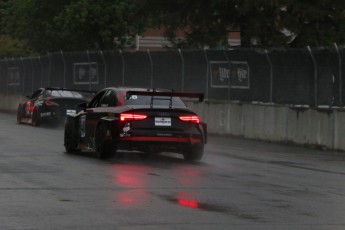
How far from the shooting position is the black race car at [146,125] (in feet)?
50.8

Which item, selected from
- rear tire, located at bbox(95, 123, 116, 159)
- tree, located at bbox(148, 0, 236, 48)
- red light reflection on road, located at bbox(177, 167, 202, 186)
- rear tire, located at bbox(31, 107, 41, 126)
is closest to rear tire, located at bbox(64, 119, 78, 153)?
rear tire, located at bbox(95, 123, 116, 159)

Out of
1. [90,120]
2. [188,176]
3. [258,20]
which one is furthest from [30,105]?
[188,176]

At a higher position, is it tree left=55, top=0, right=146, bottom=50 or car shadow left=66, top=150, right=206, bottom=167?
tree left=55, top=0, right=146, bottom=50

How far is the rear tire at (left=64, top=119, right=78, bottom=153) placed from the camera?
17312 millimetres

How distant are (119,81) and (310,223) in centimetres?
2483

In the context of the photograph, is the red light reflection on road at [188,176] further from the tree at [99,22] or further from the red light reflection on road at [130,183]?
the tree at [99,22]

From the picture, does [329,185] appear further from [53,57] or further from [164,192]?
[53,57]

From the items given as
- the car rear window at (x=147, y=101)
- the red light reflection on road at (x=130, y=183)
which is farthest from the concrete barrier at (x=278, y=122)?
the red light reflection on road at (x=130, y=183)

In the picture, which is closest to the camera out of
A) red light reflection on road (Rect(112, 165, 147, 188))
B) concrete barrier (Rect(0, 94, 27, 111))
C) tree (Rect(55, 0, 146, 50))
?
red light reflection on road (Rect(112, 165, 147, 188))

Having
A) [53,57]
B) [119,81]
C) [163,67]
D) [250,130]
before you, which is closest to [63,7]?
[53,57]

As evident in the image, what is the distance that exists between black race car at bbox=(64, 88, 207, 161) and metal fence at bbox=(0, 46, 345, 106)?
6.51 metres

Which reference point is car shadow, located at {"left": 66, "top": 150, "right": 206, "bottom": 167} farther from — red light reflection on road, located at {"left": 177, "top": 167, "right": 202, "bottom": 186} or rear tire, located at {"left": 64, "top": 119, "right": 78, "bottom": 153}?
red light reflection on road, located at {"left": 177, "top": 167, "right": 202, "bottom": 186}

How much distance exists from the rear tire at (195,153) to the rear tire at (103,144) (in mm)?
1557

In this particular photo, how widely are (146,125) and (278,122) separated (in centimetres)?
818
